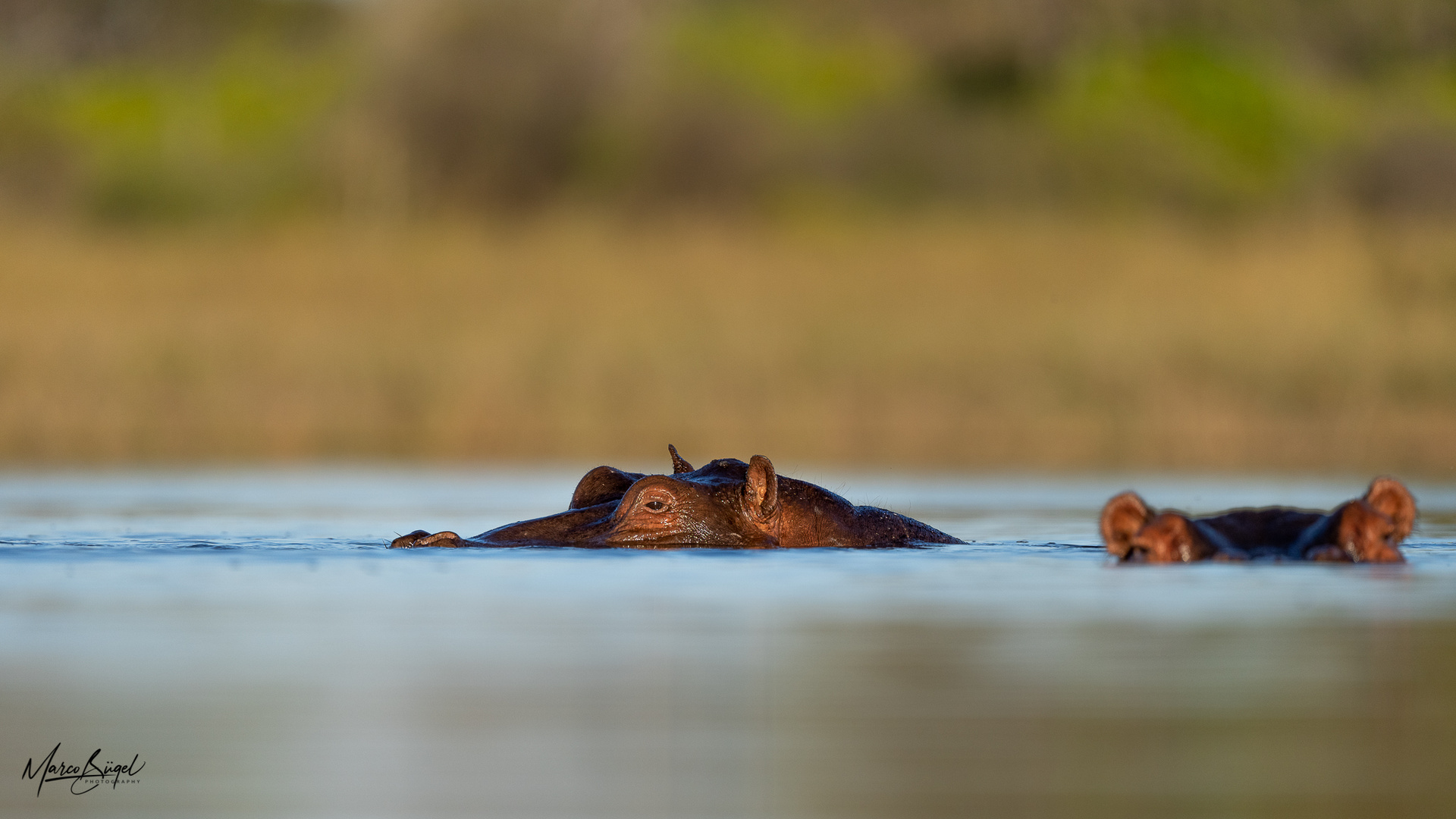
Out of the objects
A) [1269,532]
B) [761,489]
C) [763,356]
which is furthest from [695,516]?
[763,356]

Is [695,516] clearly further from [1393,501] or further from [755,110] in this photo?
[755,110]

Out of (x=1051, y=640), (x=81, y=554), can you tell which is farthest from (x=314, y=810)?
(x=81, y=554)

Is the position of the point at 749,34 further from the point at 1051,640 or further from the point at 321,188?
the point at 1051,640

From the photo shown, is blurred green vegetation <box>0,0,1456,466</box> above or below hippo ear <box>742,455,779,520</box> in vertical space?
above

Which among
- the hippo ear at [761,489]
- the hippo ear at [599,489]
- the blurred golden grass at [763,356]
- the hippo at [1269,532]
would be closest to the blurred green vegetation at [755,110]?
the blurred golden grass at [763,356]

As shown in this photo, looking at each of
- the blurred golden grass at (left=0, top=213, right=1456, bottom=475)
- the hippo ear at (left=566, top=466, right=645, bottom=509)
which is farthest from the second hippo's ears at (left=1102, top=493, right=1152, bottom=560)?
the blurred golden grass at (left=0, top=213, right=1456, bottom=475)

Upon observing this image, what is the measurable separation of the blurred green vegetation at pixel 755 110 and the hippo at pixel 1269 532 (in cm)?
1830

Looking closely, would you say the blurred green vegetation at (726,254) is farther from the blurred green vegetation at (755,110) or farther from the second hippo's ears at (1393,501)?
the second hippo's ears at (1393,501)

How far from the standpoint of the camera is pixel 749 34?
3869 centimetres

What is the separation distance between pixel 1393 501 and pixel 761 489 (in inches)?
94.3

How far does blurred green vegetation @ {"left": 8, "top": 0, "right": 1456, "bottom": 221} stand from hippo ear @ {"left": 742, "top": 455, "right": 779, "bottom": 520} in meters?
18.0

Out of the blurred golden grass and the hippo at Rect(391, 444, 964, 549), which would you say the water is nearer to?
the hippo at Rect(391, 444, 964, 549)

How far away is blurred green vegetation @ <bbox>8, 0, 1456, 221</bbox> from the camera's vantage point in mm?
28422

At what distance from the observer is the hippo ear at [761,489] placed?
28.6 ft
